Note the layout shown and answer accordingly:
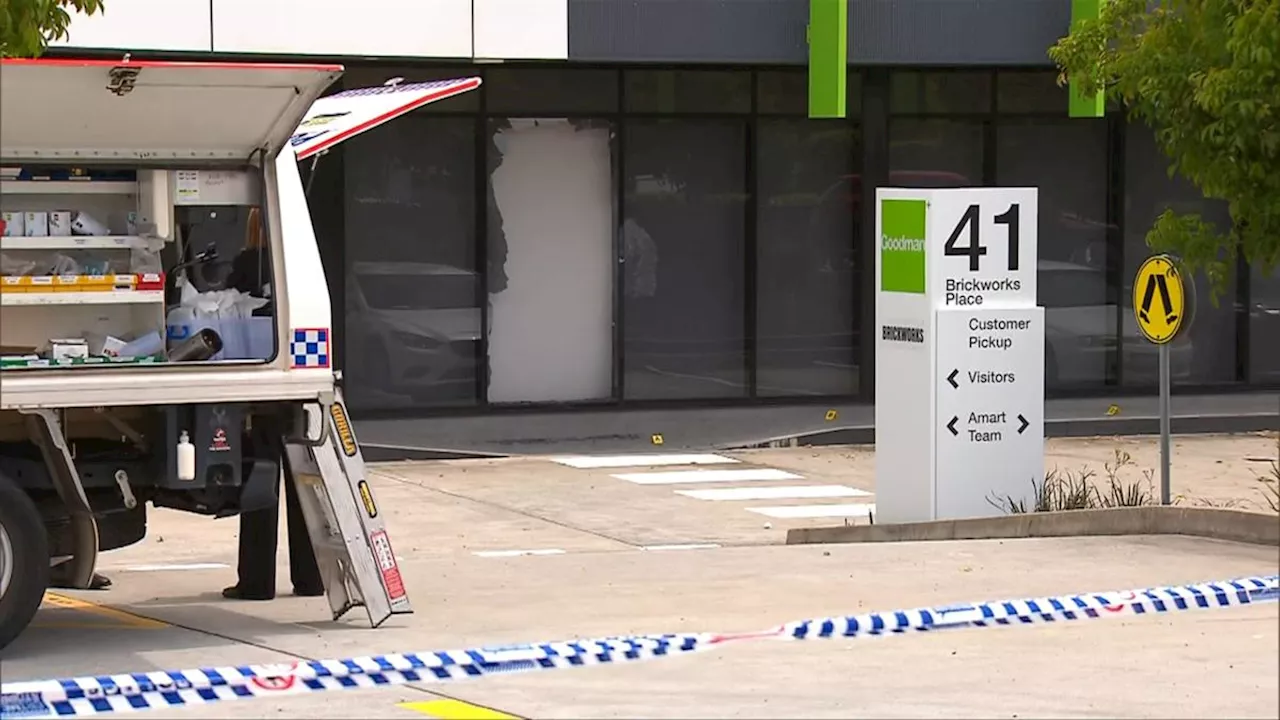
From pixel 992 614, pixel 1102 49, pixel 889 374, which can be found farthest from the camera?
A: pixel 889 374

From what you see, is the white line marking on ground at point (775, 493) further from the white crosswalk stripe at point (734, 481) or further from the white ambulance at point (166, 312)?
the white ambulance at point (166, 312)

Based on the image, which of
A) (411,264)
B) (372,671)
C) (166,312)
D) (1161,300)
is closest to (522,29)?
(411,264)

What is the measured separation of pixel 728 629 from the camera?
9.55 metres

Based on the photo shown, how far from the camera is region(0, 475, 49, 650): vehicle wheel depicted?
8781mm

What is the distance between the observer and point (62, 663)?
28.9ft

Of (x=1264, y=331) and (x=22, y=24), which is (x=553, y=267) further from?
(x=22, y=24)

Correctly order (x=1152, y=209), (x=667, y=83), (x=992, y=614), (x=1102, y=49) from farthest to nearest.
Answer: (x=1152, y=209)
(x=667, y=83)
(x=1102, y=49)
(x=992, y=614)

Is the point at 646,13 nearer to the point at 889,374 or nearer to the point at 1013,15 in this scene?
the point at 1013,15

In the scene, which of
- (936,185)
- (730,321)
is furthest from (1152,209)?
(730,321)

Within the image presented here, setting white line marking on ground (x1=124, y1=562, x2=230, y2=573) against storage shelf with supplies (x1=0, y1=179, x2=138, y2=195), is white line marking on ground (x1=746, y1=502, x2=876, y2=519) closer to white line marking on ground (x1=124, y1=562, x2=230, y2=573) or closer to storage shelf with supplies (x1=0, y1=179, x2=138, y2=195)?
white line marking on ground (x1=124, y1=562, x2=230, y2=573)

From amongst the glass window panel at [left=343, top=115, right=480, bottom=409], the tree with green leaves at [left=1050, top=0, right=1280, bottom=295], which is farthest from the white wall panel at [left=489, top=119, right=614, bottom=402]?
the tree with green leaves at [left=1050, top=0, right=1280, bottom=295]

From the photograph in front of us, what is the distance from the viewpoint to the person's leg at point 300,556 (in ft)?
33.8

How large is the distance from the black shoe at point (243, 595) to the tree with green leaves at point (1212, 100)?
17.5ft

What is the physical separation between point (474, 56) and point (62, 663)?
10.3 metres
